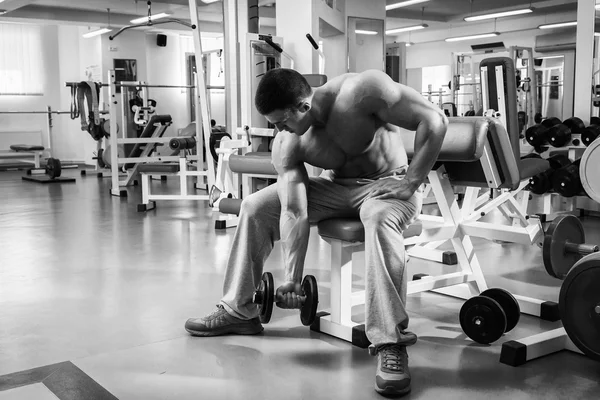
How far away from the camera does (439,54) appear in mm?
13992

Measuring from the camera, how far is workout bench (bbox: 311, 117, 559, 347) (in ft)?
7.29

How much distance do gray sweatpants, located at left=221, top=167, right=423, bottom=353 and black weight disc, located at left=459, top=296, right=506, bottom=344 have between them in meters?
0.33

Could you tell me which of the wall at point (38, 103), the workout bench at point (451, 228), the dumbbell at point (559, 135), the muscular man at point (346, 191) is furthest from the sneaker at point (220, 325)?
the wall at point (38, 103)

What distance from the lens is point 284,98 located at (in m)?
1.89

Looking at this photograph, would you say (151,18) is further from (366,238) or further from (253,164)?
(366,238)

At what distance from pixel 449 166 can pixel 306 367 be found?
3.68ft

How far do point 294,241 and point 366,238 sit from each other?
10.2 inches

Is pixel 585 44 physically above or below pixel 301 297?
above

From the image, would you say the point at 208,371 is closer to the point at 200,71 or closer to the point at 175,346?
the point at 175,346

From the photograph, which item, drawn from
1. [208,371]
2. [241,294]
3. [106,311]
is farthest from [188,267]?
[208,371]

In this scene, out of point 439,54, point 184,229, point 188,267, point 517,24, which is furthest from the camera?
point 439,54

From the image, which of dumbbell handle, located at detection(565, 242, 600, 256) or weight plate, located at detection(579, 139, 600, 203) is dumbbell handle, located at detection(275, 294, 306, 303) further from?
dumbbell handle, located at detection(565, 242, 600, 256)

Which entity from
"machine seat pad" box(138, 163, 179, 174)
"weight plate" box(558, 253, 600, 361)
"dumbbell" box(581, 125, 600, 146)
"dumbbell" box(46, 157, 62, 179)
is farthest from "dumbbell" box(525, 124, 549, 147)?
"dumbbell" box(46, 157, 62, 179)

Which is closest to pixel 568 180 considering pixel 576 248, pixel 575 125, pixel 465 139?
pixel 575 125
